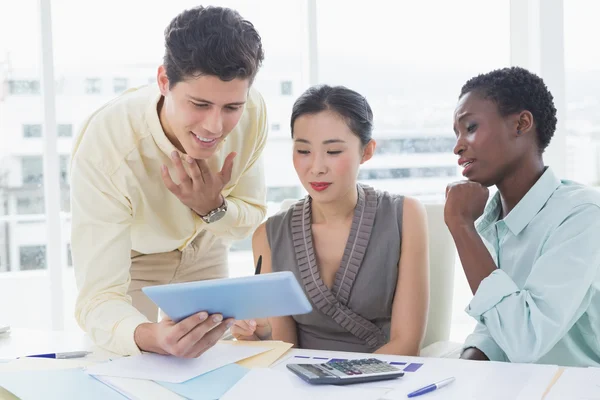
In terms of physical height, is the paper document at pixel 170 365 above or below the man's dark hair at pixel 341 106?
below

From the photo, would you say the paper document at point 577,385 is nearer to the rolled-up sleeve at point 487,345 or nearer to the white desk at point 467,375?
the white desk at point 467,375

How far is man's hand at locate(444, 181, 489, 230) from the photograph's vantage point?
167 centimetres

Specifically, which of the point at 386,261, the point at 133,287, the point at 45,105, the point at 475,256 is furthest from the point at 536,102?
the point at 45,105

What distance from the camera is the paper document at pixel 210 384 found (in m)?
1.20

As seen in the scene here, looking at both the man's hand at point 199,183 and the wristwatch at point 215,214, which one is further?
the wristwatch at point 215,214

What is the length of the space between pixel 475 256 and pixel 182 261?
101 centimetres

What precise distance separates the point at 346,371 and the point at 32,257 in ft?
10.9

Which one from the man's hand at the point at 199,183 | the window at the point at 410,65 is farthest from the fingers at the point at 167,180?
the window at the point at 410,65

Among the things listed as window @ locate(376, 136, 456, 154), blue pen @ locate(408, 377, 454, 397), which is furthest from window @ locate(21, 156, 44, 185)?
blue pen @ locate(408, 377, 454, 397)

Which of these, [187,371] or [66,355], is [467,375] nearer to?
[187,371]

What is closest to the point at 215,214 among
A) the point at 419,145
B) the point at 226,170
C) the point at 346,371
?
the point at 226,170

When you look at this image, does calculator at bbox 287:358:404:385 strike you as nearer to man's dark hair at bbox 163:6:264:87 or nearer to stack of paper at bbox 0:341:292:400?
stack of paper at bbox 0:341:292:400

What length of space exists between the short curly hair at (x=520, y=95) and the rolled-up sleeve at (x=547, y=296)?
28 cm

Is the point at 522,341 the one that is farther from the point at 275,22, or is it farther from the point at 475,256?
the point at 275,22
